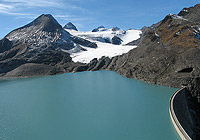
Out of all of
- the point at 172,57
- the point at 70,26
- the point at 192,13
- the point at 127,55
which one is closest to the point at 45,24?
the point at 127,55

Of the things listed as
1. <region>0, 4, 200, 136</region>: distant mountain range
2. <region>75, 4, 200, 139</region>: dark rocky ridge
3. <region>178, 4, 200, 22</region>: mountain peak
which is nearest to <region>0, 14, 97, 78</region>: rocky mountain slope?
<region>0, 4, 200, 136</region>: distant mountain range

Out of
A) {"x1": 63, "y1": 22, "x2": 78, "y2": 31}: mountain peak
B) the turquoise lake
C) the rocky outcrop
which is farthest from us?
{"x1": 63, "y1": 22, "x2": 78, "y2": 31}: mountain peak

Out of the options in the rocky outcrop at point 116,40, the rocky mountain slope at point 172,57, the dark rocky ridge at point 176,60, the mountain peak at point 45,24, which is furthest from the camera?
the rocky outcrop at point 116,40

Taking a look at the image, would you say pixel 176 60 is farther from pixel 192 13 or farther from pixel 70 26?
pixel 70 26

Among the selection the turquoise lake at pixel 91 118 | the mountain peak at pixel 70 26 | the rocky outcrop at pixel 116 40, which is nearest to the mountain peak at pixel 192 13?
the turquoise lake at pixel 91 118

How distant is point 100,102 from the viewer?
66.2ft

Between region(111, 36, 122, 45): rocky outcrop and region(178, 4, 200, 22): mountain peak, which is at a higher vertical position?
region(111, 36, 122, 45): rocky outcrop

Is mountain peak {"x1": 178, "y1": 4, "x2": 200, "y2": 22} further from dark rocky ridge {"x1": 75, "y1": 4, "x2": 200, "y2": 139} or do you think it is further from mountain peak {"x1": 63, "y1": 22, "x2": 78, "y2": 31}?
mountain peak {"x1": 63, "y1": 22, "x2": 78, "y2": 31}

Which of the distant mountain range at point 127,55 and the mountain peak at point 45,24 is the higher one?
the mountain peak at point 45,24

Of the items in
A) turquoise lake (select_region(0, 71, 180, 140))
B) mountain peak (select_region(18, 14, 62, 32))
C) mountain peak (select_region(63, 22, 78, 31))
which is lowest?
turquoise lake (select_region(0, 71, 180, 140))

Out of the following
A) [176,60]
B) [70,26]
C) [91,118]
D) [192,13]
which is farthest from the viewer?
[70,26]

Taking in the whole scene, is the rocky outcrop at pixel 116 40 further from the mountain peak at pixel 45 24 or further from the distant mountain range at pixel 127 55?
the mountain peak at pixel 45 24

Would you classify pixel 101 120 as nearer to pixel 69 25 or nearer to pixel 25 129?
pixel 25 129

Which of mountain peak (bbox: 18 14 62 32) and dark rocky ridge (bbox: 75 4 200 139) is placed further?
mountain peak (bbox: 18 14 62 32)
